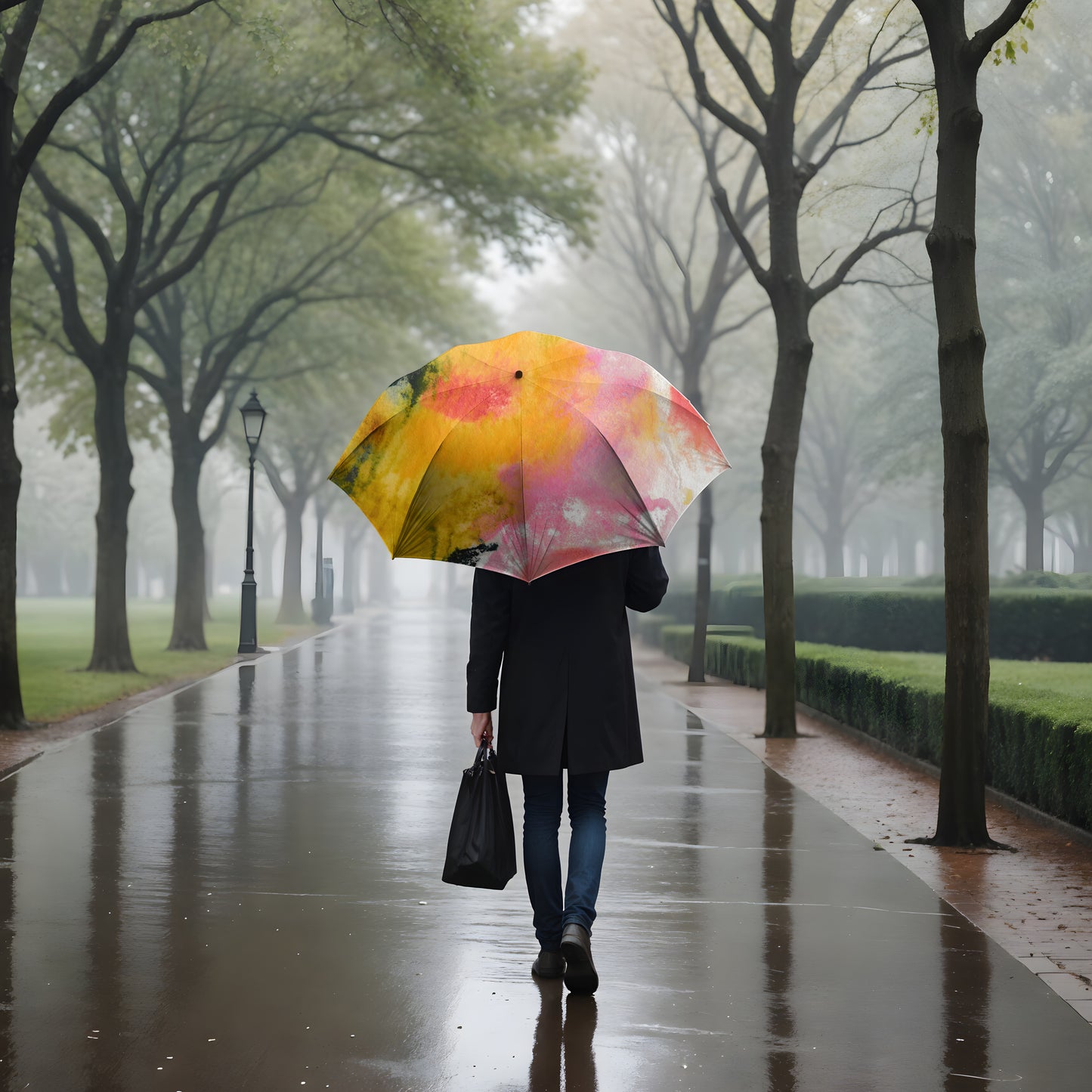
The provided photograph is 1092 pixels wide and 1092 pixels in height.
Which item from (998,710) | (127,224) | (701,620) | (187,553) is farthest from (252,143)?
(998,710)

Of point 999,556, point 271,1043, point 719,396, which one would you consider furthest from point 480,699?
point 999,556

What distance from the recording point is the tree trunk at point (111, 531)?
66.8 feet

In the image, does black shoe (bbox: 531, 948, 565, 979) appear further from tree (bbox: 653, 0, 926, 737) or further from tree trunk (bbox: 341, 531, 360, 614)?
tree trunk (bbox: 341, 531, 360, 614)

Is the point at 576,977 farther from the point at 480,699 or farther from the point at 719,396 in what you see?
the point at 719,396

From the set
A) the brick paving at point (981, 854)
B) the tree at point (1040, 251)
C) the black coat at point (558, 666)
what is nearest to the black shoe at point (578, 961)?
the black coat at point (558, 666)

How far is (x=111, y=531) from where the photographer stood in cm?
2066

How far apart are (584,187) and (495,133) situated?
1.67 m

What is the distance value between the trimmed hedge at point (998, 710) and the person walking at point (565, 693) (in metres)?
3.86

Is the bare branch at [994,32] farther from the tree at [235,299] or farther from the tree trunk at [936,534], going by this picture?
the tree trunk at [936,534]

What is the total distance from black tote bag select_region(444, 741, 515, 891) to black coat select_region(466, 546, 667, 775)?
3.6 inches

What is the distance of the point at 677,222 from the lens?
35.6 m

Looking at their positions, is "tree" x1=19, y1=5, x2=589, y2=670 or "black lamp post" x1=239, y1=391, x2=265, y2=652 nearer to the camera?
"tree" x1=19, y1=5, x2=589, y2=670

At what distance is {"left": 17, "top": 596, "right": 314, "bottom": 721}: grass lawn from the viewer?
16344 millimetres

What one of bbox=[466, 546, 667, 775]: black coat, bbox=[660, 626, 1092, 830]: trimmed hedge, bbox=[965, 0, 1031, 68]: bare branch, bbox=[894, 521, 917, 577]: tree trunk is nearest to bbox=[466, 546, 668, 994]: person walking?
bbox=[466, 546, 667, 775]: black coat
